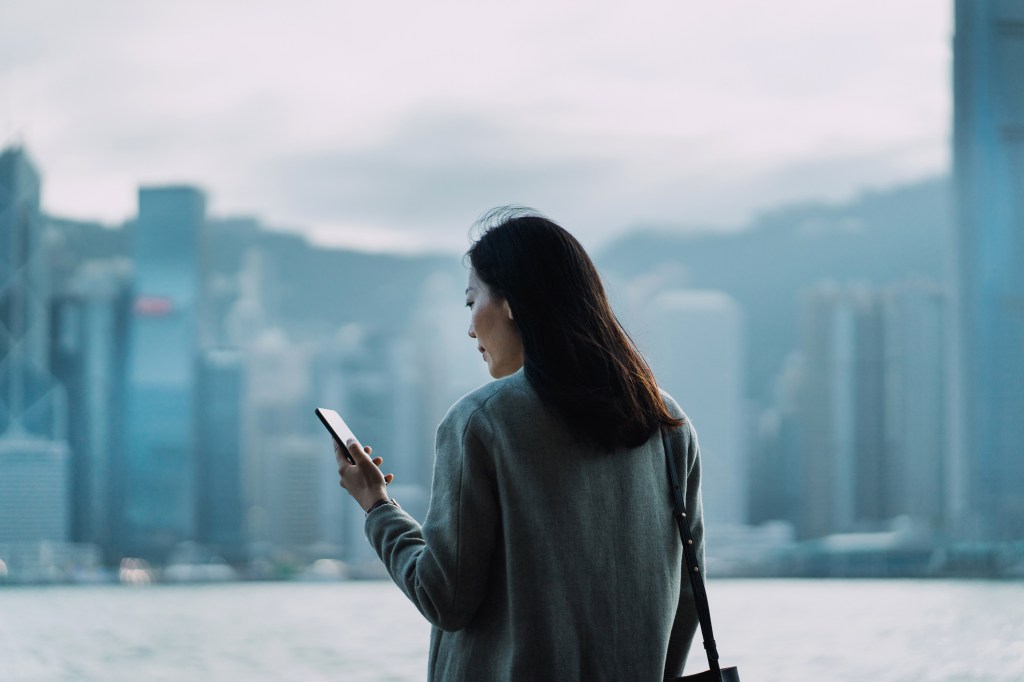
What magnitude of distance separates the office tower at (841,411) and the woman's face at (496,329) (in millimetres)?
37083

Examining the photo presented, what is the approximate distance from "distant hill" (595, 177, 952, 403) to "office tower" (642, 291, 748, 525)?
1157mm

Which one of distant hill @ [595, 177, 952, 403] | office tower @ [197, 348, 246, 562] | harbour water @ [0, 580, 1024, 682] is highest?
distant hill @ [595, 177, 952, 403]

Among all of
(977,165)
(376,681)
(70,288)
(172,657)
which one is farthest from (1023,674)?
(70,288)

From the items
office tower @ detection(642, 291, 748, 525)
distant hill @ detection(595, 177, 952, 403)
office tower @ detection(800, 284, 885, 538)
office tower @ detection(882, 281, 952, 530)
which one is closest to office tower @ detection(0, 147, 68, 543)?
distant hill @ detection(595, 177, 952, 403)

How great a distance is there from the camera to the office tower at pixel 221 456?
125ft

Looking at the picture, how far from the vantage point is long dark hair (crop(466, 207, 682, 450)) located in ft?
3.60

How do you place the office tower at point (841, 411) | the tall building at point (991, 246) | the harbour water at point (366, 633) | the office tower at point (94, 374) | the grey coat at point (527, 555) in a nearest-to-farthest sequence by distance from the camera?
the grey coat at point (527, 555) < the harbour water at point (366, 633) < the office tower at point (841, 411) < the tall building at point (991, 246) < the office tower at point (94, 374)

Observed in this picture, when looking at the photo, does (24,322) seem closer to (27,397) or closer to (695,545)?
(27,397)

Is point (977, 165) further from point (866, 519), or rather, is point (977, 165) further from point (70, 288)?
point (70, 288)

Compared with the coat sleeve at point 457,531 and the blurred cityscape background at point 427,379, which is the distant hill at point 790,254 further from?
the coat sleeve at point 457,531

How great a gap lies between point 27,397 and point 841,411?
92.8 ft

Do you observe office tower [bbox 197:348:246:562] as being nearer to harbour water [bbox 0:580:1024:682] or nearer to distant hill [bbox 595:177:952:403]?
harbour water [bbox 0:580:1024:682]

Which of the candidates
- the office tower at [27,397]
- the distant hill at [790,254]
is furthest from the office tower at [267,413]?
the distant hill at [790,254]

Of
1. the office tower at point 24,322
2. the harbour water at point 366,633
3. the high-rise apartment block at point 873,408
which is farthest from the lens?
the office tower at point 24,322
